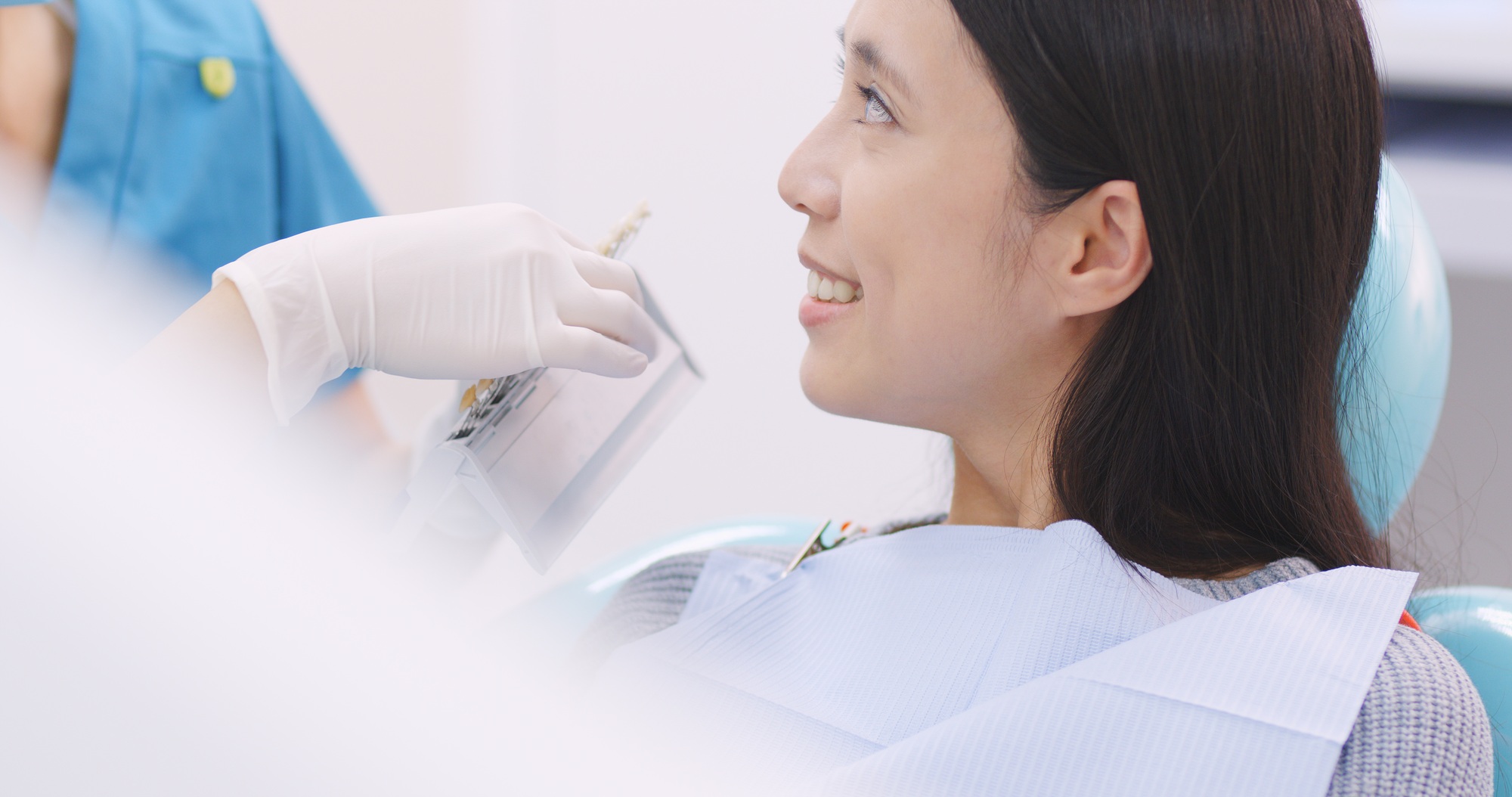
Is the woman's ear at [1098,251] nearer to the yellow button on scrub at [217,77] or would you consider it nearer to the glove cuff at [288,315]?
the glove cuff at [288,315]

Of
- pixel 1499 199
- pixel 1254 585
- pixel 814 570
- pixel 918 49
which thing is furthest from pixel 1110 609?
pixel 1499 199

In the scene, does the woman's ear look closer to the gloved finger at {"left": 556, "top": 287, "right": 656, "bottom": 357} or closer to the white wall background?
the gloved finger at {"left": 556, "top": 287, "right": 656, "bottom": 357}

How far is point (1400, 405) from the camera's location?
892 millimetres

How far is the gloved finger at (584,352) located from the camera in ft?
2.52

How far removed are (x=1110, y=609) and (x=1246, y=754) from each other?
0.13 m

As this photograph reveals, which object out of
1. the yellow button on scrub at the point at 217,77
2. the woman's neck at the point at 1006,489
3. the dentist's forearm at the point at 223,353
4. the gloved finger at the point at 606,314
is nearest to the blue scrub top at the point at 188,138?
the yellow button on scrub at the point at 217,77

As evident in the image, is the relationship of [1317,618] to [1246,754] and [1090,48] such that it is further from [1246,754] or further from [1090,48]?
[1090,48]

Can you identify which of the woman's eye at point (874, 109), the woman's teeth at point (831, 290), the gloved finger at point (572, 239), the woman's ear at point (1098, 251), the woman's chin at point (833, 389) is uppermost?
the woman's eye at point (874, 109)

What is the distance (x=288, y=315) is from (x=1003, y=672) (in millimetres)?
518

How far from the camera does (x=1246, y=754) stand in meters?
0.55

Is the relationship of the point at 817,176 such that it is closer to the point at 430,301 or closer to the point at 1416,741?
the point at 430,301

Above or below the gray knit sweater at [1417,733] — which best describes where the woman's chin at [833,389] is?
above

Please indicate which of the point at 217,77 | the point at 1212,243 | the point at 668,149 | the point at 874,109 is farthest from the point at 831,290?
the point at 668,149

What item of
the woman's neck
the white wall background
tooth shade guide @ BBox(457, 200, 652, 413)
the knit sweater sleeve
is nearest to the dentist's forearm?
tooth shade guide @ BBox(457, 200, 652, 413)
